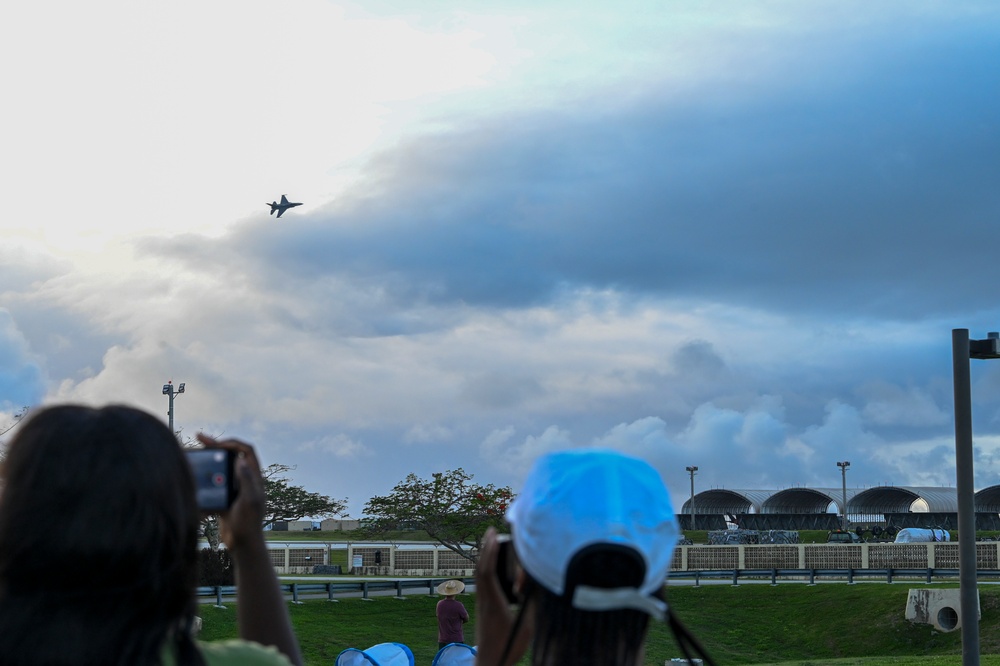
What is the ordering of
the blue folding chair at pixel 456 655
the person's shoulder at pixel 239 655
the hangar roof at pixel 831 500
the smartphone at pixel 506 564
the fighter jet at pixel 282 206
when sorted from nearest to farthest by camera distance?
the person's shoulder at pixel 239 655, the smartphone at pixel 506 564, the blue folding chair at pixel 456 655, the fighter jet at pixel 282 206, the hangar roof at pixel 831 500

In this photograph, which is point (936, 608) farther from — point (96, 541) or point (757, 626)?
point (96, 541)

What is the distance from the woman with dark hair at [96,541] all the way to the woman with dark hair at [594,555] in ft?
2.27

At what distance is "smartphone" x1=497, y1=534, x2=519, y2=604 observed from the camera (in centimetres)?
248

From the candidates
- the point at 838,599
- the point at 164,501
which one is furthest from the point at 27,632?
the point at 838,599

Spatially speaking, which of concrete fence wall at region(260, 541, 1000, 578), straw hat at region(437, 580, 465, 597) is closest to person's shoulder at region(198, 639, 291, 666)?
straw hat at region(437, 580, 465, 597)

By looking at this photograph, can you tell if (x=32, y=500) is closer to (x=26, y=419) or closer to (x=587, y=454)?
(x=26, y=419)

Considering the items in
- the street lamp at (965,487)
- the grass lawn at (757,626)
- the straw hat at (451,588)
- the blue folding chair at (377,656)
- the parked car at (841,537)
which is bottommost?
the grass lawn at (757,626)

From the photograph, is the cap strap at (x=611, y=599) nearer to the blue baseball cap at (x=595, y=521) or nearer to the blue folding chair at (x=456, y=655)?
the blue baseball cap at (x=595, y=521)

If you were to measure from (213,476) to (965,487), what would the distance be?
12.8 m

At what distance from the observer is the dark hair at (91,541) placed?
1.70 metres

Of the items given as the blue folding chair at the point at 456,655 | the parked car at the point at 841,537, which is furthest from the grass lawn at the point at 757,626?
the parked car at the point at 841,537

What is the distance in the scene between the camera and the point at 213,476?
7.21ft

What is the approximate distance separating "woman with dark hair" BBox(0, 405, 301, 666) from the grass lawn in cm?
2680

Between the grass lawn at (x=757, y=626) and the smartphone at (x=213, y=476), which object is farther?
the grass lawn at (x=757, y=626)
